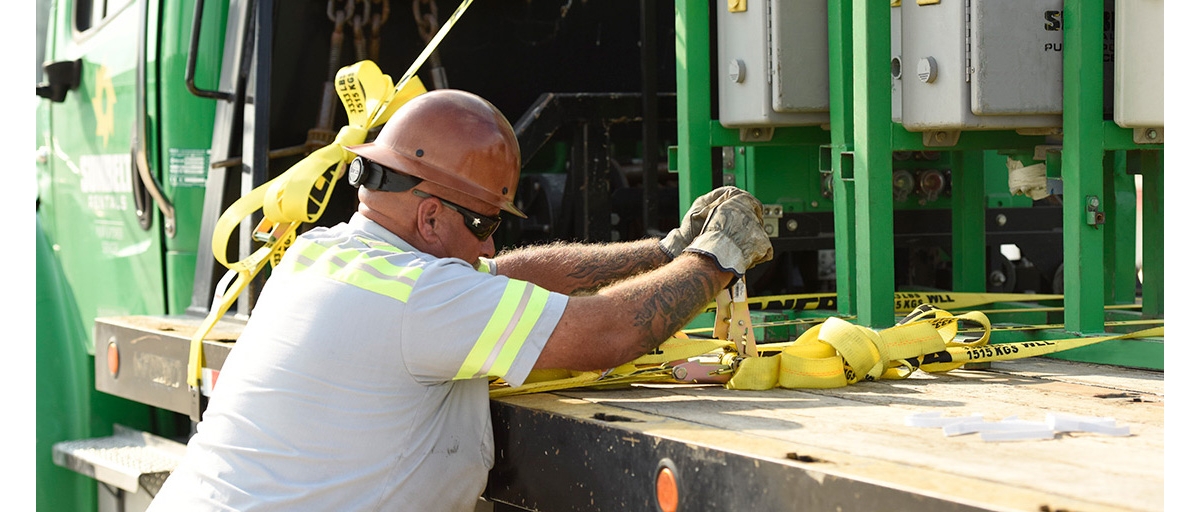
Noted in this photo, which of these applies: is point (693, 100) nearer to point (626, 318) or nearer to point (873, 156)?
point (873, 156)

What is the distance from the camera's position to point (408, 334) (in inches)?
96.3

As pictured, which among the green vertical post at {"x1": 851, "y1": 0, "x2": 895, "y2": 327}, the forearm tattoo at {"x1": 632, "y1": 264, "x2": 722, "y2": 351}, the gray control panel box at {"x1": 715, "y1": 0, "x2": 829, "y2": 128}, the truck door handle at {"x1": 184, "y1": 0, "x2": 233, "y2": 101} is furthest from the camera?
the truck door handle at {"x1": 184, "y1": 0, "x2": 233, "y2": 101}

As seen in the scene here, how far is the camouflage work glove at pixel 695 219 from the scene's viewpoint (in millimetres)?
2867

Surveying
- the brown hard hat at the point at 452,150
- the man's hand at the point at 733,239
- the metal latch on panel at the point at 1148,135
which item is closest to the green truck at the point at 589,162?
the metal latch on panel at the point at 1148,135

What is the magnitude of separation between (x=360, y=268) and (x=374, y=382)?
208 mm

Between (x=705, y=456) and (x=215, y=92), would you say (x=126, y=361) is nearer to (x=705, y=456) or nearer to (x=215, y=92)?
(x=215, y=92)

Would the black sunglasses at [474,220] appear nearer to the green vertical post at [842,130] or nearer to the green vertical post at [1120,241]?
the green vertical post at [842,130]

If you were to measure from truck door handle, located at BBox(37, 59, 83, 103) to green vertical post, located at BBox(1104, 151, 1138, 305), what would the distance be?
3.34 metres

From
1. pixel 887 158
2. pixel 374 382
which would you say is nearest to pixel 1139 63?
pixel 887 158

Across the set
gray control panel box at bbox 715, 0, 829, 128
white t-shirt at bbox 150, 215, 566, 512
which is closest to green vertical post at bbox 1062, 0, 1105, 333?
gray control panel box at bbox 715, 0, 829, 128

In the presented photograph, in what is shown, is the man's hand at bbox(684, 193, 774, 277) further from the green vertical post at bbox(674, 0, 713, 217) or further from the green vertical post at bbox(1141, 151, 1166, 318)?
the green vertical post at bbox(1141, 151, 1166, 318)


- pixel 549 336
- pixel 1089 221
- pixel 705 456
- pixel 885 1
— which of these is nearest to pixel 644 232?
pixel 885 1

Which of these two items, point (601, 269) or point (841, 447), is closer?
point (841, 447)

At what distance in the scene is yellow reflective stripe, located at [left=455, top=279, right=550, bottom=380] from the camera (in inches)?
96.2
